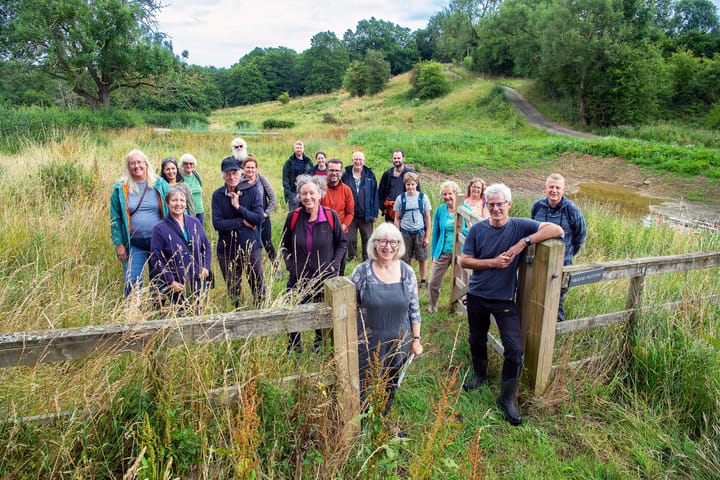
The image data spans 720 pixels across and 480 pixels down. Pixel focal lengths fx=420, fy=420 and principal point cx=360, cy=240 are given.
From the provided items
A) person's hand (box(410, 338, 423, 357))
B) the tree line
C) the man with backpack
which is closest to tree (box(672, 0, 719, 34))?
the tree line

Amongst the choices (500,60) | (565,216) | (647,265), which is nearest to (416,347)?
(647,265)

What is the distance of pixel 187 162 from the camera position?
5.84 metres

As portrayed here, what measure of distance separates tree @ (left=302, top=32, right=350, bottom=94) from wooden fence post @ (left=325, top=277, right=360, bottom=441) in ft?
265

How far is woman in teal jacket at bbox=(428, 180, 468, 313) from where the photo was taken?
5379 mm

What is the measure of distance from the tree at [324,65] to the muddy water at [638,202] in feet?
221

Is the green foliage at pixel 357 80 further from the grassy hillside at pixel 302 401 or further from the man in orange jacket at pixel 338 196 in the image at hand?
the grassy hillside at pixel 302 401

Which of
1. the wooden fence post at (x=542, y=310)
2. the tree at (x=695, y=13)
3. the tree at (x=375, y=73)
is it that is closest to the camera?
the wooden fence post at (x=542, y=310)

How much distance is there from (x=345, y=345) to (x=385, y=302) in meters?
0.60

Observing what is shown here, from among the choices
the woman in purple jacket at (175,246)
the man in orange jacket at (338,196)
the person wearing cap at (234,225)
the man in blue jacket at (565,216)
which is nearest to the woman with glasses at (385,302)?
the woman in purple jacket at (175,246)

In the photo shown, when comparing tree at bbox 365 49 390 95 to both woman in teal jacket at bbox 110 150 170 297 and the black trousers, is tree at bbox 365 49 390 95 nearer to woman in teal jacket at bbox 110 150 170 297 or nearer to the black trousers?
woman in teal jacket at bbox 110 150 170 297

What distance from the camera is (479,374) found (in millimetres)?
3812

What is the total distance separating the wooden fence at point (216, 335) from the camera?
1.91m

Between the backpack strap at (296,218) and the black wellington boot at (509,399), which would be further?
the backpack strap at (296,218)

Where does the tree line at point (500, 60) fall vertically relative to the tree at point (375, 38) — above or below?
below
